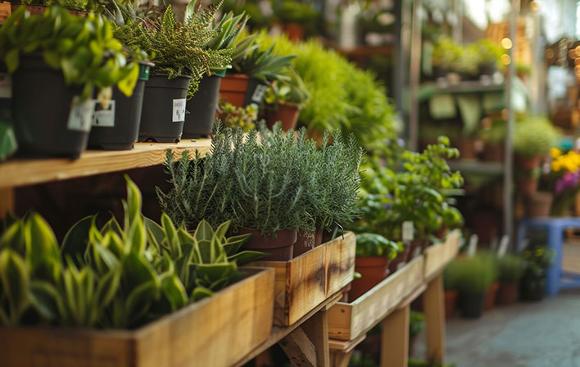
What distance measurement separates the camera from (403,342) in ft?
9.00

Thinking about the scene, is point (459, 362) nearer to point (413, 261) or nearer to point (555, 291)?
point (413, 261)

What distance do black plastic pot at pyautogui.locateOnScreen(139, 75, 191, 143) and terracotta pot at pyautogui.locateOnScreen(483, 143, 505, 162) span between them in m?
4.50

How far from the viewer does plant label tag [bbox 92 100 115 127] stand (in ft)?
4.81

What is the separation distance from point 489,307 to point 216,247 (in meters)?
3.94

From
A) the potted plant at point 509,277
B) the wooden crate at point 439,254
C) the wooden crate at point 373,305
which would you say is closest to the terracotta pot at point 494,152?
the potted plant at point 509,277

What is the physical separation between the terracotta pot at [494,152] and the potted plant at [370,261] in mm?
3649

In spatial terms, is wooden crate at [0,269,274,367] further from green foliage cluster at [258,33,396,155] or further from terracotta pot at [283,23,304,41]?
terracotta pot at [283,23,304,41]

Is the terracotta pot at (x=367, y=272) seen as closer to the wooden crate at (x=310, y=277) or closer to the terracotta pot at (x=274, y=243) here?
the wooden crate at (x=310, y=277)

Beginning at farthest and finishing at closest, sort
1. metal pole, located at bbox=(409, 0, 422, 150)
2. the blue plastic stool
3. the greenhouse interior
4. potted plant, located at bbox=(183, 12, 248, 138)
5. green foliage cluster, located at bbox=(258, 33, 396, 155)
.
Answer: metal pole, located at bbox=(409, 0, 422, 150) → the blue plastic stool → green foliage cluster, located at bbox=(258, 33, 396, 155) → potted plant, located at bbox=(183, 12, 248, 138) → the greenhouse interior

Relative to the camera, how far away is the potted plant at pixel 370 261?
247 cm

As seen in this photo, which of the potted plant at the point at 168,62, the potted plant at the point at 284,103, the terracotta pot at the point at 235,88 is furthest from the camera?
the potted plant at the point at 284,103

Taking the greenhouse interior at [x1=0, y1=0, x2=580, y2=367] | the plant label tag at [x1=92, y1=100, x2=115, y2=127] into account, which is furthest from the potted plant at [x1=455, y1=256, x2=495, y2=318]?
the plant label tag at [x1=92, y1=100, x2=115, y2=127]

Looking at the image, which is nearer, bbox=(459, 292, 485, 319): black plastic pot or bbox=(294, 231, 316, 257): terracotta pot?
bbox=(294, 231, 316, 257): terracotta pot

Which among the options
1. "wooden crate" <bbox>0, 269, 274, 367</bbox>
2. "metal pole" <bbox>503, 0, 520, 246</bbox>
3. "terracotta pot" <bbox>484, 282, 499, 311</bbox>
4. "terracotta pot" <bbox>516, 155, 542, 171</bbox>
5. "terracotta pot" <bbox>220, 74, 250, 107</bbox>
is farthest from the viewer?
"terracotta pot" <bbox>516, 155, 542, 171</bbox>
